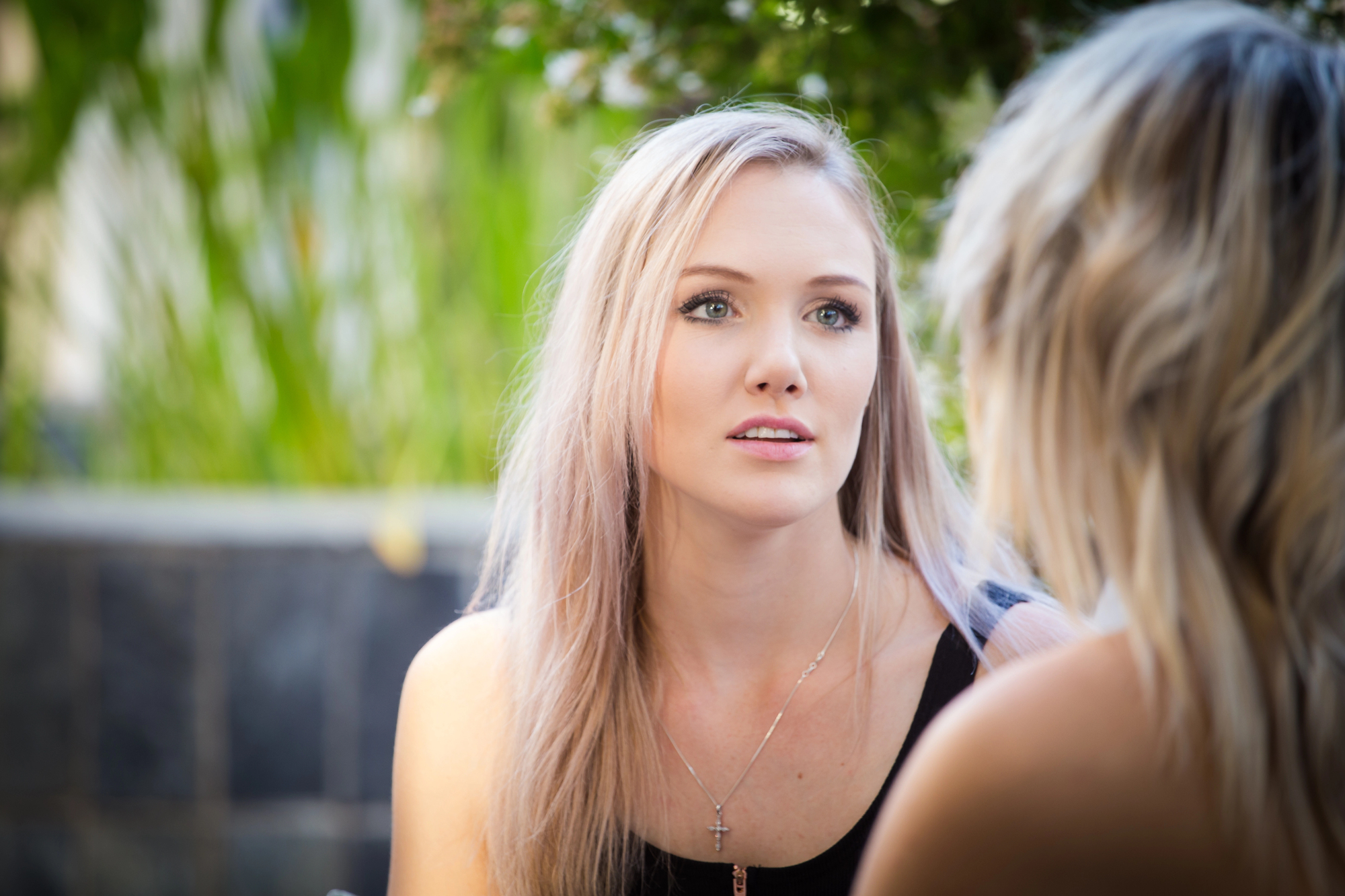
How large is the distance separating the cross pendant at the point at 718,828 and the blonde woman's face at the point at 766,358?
1.51 ft

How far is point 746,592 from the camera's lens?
1827 mm

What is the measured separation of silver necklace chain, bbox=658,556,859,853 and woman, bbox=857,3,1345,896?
751mm

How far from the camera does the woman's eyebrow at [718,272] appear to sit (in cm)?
165

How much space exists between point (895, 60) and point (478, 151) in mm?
2137

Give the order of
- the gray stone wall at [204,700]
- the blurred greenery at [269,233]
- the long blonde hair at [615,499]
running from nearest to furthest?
the long blonde hair at [615,499]
the gray stone wall at [204,700]
the blurred greenery at [269,233]

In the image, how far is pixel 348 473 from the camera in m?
3.67

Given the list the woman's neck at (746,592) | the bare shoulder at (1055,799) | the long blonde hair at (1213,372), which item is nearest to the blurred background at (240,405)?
the woman's neck at (746,592)

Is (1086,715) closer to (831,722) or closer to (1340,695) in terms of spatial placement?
(1340,695)

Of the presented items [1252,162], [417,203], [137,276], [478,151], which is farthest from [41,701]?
[1252,162]

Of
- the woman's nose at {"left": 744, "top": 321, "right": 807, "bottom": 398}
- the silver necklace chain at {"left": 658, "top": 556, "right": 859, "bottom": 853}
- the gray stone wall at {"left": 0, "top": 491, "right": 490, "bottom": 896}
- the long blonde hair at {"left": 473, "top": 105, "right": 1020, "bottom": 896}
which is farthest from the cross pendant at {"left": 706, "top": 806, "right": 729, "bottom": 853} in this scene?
the gray stone wall at {"left": 0, "top": 491, "right": 490, "bottom": 896}

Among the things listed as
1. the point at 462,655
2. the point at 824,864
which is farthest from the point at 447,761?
the point at 824,864

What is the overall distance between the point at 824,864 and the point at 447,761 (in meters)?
0.66

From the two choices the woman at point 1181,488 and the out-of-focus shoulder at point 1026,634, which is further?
the out-of-focus shoulder at point 1026,634

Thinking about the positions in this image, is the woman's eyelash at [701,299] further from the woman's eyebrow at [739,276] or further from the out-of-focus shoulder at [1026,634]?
the out-of-focus shoulder at [1026,634]
